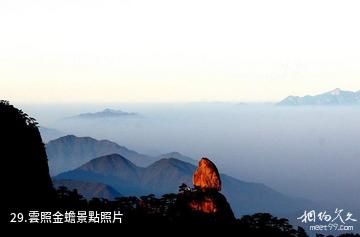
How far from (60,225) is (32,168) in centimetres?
1386

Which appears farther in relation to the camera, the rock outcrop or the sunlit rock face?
the sunlit rock face

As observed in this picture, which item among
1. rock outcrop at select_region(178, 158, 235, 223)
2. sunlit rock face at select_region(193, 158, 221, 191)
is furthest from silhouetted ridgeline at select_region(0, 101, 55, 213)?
sunlit rock face at select_region(193, 158, 221, 191)

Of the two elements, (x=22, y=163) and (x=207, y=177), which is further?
(x=207, y=177)

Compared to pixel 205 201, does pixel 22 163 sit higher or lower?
higher

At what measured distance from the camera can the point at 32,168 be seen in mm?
66562

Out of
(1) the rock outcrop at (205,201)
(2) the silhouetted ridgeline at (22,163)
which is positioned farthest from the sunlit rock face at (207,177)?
(2) the silhouetted ridgeline at (22,163)

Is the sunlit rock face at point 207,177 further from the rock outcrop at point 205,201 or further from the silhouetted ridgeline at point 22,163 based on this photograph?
the silhouetted ridgeline at point 22,163

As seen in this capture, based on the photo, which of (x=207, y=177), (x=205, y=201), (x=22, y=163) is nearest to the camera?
(x=22, y=163)

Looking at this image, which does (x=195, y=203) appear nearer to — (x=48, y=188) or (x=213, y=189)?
(x=213, y=189)

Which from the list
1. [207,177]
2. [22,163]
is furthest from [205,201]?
[22,163]

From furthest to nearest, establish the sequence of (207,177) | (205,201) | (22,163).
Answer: (207,177) → (205,201) → (22,163)

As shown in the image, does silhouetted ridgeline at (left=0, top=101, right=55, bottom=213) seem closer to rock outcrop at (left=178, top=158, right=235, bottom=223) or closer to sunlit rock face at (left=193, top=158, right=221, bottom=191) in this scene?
rock outcrop at (left=178, top=158, right=235, bottom=223)

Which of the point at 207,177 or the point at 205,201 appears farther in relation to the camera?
the point at 207,177

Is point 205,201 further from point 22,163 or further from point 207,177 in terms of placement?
point 22,163
